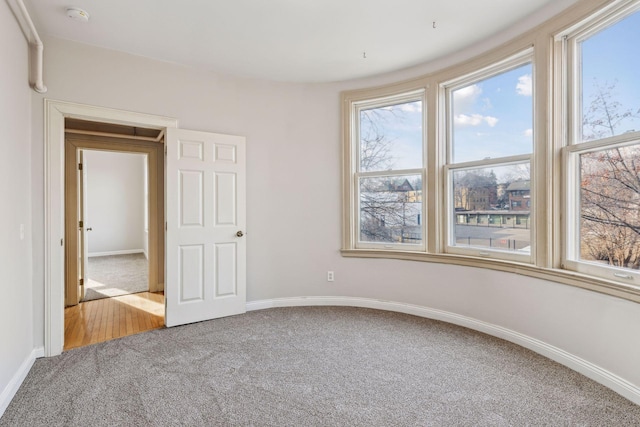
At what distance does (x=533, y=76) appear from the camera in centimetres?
258

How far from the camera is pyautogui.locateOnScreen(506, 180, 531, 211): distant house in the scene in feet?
8.77

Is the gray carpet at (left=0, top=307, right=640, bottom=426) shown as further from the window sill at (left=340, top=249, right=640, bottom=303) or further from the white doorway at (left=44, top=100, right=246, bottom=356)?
the window sill at (left=340, top=249, right=640, bottom=303)

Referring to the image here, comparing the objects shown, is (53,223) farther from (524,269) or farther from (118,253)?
(118,253)

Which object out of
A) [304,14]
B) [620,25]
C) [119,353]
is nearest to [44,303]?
[119,353]

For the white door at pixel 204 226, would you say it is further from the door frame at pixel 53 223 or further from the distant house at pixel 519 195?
the distant house at pixel 519 195

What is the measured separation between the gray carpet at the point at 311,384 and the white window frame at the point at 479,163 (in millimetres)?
762

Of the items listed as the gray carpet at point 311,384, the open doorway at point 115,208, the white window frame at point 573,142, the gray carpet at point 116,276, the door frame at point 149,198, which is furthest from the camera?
the open doorway at point 115,208

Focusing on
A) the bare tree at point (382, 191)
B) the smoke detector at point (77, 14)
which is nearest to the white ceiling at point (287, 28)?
the smoke detector at point (77, 14)

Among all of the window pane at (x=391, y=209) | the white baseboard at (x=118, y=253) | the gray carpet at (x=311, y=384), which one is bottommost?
the gray carpet at (x=311, y=384)

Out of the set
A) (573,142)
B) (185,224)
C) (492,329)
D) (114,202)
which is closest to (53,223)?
(185,224)

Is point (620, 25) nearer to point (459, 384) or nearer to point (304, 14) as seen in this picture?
point (304, 14)

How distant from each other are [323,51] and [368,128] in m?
1.06

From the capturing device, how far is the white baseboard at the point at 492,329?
79.0 inches

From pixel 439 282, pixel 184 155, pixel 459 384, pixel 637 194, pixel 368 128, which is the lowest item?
pixel 459 384
